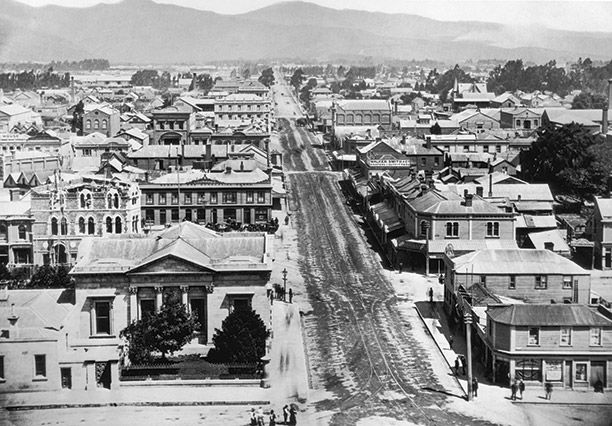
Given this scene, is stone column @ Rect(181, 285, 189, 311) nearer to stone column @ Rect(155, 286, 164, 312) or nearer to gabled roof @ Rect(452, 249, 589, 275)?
stone column @ Rect(155, 286, 164, 312)

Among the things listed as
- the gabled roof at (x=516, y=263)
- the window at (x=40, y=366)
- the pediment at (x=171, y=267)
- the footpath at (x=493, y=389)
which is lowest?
the footpath at (x=493, y=389)

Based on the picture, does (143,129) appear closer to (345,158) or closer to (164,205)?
(345,158)

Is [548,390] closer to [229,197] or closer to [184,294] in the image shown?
[184,294]

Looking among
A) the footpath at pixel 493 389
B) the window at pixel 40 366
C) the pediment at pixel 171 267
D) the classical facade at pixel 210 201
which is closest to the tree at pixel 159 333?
the pediment at pixel 171 267

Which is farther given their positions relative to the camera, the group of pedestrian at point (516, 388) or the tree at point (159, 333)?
the tree at point (159, 333)

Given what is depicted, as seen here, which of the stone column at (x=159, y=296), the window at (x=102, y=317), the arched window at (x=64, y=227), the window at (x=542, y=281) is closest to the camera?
the stone column at (x=159, y=296)

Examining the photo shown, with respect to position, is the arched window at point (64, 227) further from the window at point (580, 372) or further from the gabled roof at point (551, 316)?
the window at point (580, 372)

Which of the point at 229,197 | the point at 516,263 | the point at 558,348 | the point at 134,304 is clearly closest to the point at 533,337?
the point at 558,348
